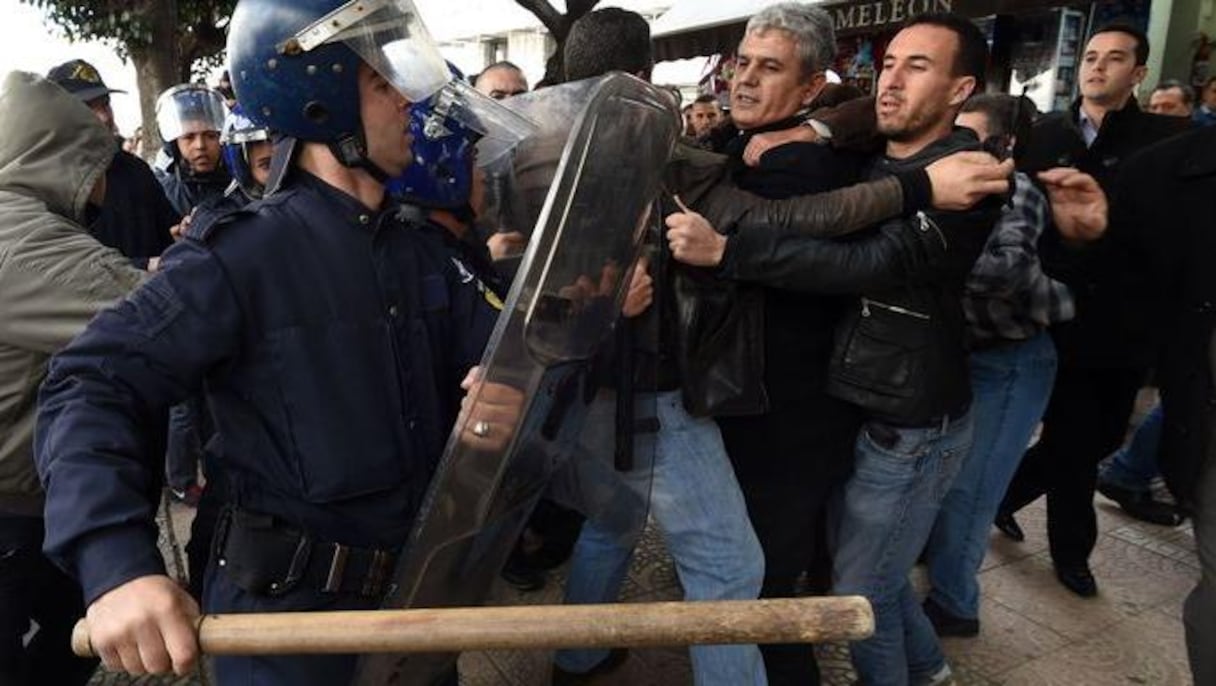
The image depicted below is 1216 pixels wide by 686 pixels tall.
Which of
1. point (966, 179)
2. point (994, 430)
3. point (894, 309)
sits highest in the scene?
point (966, 179)

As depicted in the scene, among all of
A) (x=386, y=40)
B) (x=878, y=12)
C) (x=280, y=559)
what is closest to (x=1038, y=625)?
(x=280, y=559)

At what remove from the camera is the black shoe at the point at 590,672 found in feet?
8.96

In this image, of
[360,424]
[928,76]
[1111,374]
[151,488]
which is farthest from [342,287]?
[1111,374]

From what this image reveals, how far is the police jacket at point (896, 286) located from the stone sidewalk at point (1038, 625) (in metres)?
1.23

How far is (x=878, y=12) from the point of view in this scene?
253 inches

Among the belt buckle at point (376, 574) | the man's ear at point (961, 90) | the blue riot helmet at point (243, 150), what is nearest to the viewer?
the belt buckle at point (376, 574)

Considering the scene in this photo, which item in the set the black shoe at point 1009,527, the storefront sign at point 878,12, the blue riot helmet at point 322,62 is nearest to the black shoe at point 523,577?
the black shoe at point 1009,527

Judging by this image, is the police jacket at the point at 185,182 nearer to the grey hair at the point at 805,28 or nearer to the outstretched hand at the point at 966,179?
the grey hair at the point at 805,28

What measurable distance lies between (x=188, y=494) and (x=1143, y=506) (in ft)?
15.6

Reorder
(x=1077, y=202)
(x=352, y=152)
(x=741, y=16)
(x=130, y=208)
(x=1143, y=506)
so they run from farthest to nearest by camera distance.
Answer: (x=741, y=16)
(x=1143, y=506)
(x=130, y=208)
(x=1077, y=202)
(x=352, y=152)

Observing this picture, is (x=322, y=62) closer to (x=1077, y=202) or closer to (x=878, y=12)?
(x=1077, y=202)

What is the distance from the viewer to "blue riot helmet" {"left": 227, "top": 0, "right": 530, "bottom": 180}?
1.44 m

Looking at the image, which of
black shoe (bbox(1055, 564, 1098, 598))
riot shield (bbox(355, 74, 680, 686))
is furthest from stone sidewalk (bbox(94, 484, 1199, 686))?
riot shield (bbox(355, 74, 680, 686))

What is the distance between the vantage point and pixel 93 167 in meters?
2.11
